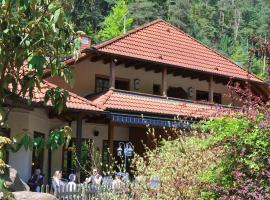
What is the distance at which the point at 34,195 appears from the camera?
898cm

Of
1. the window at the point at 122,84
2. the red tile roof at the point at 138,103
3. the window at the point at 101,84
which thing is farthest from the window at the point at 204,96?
the window at the point at 101,84

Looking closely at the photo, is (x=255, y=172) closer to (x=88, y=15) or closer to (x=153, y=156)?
(x=153, y=156)

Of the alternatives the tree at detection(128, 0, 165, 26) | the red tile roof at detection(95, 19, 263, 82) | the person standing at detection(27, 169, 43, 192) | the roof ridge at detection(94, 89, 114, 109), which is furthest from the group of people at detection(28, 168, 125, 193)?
the tree at detection(128, 0, 165, 26)

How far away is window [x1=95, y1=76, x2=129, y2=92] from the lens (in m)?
22.6

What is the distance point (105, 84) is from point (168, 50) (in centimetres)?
369

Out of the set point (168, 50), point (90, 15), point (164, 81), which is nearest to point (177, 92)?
point (168, 50)

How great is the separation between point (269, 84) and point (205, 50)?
21783 millimetres

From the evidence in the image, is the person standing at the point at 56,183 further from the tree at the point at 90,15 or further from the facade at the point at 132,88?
the tree at the point at 90,15

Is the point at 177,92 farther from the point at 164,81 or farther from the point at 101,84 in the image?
the point at 101,84

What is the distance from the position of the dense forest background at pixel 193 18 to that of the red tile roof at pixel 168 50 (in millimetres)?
42016

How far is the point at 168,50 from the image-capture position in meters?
24.7

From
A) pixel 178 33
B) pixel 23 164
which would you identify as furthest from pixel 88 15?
pixel 23 164

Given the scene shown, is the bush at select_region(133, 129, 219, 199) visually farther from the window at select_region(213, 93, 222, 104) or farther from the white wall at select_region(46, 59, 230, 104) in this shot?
the window at select_region(213, 93, 222, 104)

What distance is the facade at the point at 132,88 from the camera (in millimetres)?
18453
